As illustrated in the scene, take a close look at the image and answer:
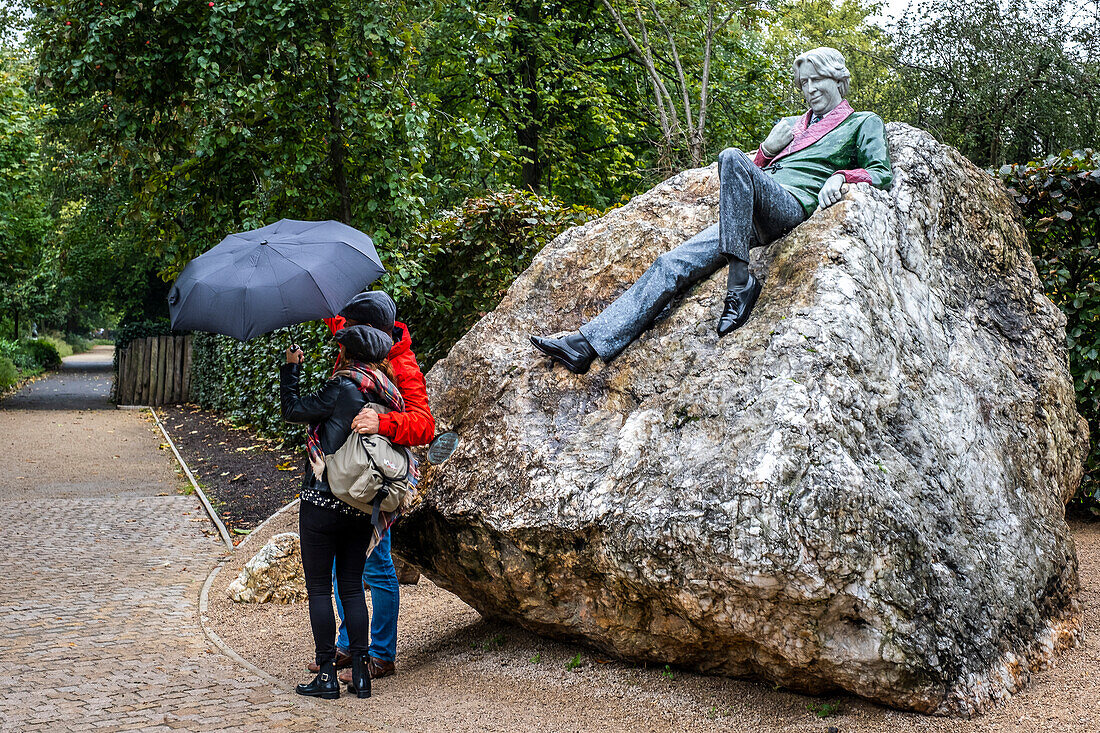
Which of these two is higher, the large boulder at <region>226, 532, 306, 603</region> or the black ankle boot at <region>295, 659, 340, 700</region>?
the black ankle boot at <region>295, 659, 340, 700</region>

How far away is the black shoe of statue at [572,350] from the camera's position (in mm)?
→ 4902

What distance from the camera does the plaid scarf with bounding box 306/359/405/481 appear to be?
14.5ft


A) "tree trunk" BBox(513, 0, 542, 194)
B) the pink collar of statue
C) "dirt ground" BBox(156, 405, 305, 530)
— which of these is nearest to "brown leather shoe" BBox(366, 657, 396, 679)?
the pink collar of statue

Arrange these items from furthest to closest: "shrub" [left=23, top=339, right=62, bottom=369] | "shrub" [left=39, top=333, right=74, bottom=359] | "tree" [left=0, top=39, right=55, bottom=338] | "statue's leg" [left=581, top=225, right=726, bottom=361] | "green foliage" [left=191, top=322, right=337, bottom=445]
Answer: "shrub" [left=39, top=333, right=74, bottom=359], "shrub" [left=23, top=339, right=62, bottom=369], "tree" [left=0, top=39, right=55, bottom=338], "green foliage" [left=191, top=322, right=337, bottom=445], "statue's leg" [left=581, top=225, right=726, bottom=361]

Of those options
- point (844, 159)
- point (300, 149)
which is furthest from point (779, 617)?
point (300, 149)

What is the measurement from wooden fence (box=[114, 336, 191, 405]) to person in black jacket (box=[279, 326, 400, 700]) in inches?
787

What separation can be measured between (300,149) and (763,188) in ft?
17.4

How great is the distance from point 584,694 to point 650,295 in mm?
2108

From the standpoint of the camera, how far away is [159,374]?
2292cm

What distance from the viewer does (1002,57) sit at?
13203 millimetres

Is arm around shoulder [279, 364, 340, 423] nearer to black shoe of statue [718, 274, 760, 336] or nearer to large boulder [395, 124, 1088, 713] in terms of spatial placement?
large boulder [395, 124, 1088, 713]

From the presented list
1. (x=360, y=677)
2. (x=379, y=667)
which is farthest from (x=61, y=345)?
(x=360, y=677)

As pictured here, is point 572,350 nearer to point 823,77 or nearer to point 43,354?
point 823,77

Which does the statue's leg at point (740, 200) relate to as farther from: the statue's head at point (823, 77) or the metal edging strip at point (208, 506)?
the metal edging strip at point (208, 506)
